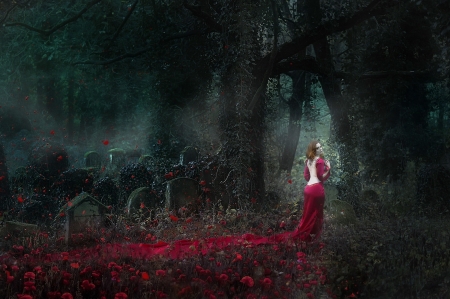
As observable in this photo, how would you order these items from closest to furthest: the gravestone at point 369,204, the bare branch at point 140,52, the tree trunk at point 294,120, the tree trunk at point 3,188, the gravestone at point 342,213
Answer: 1. the gravestone at point 342,213
2. the gravestone at point 369,204
3. the tree trunk at point 3,188
4. the bare branch at point 140,52
5. the tree trunk at point 294,120

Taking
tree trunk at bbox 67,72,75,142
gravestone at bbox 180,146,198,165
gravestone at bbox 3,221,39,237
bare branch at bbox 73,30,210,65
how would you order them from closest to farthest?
gravestone at bbox 3,221,39,237, bare branch at bbox 73,30,210,65, gravestone at bbox 180,146,198,165, tree trunk at bbox 67,72,75,142

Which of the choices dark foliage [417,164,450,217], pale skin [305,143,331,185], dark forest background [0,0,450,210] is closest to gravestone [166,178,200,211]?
dark forest background [0,0,450,210]

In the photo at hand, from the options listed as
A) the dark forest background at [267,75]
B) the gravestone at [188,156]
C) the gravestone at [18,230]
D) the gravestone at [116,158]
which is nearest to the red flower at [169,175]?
the dark forest background at [267,75]

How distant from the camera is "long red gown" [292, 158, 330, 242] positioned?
10117 mm

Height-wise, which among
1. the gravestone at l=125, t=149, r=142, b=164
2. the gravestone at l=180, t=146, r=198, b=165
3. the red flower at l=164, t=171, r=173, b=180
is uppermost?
the gravestone at l=125, t=149, r=142, b=164

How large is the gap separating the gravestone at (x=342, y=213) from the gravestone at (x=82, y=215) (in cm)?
505

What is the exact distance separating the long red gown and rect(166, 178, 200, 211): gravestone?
308cm

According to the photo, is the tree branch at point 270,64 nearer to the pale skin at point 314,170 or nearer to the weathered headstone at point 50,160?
the pale skin at point 314,170

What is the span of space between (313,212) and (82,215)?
4.38 m

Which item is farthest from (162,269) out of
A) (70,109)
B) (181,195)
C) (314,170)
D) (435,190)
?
(70,109)

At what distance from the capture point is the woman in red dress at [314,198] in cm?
1013

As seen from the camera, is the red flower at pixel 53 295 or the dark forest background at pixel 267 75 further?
the dark forest background at pixel 267 75

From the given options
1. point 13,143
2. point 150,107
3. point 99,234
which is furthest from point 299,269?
point 13,143

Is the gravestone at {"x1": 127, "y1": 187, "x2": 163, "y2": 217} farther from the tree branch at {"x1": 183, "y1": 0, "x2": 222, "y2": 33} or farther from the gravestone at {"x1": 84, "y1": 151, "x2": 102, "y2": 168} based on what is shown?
the gravestone at {"x1": 84, "y1": 151, "x2": 102, "y2": 168}
